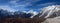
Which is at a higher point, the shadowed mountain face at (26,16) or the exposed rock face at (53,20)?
the shadowed mountain face at (26,16)

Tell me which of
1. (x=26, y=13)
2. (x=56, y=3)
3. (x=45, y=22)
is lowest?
(x=45, y=22)

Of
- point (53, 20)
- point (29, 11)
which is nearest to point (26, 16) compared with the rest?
point (29, 11)

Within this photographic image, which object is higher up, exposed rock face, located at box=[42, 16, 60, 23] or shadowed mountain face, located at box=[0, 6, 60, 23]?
shadowed mountain face, located at box=[0, 6, 60, 23]

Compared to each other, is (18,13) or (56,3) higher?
(56,3)

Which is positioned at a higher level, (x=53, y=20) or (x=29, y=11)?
(x=29, y=11)

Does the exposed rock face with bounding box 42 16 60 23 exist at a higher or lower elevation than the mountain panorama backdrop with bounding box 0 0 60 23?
lower

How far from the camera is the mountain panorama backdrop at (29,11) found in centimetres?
266

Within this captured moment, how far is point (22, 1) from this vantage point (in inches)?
108

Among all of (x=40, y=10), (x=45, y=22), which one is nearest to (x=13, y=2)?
(x=40, y=10)

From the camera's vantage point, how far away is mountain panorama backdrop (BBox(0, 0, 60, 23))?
2658 mm

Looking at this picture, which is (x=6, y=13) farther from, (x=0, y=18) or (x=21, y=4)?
(x=21, y=4)

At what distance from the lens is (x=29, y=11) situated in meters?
2.73

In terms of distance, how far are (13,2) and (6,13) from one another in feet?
0.86

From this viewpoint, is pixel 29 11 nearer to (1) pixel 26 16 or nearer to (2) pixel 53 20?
(1) pixel 26 16
